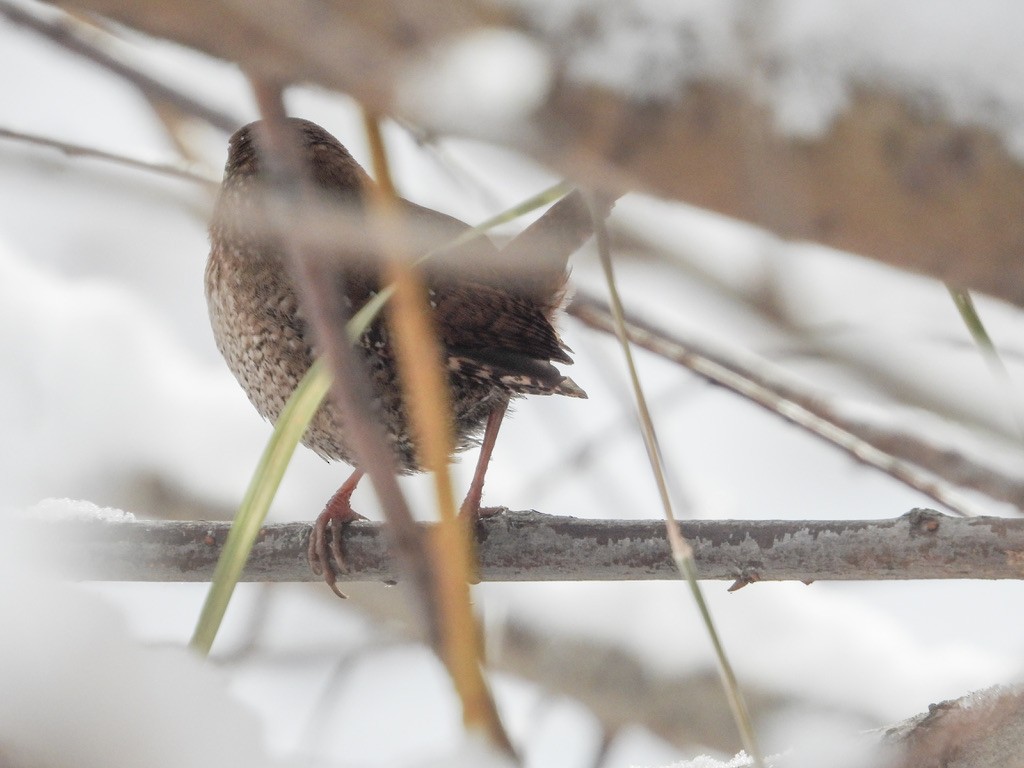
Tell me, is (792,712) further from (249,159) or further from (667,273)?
(249,159)

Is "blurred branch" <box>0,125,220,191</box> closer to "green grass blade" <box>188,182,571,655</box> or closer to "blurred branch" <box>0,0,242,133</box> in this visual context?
"blurred branch" <box>0,0,242,133</box>

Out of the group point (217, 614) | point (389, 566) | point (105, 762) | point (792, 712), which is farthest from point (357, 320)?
point (792, 712)

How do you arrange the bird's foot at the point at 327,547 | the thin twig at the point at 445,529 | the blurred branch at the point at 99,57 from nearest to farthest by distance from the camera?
the thin twig at the point at 445,529 < the blurred branch at the point at 99,57 < the bird's foot at the point at 327,547

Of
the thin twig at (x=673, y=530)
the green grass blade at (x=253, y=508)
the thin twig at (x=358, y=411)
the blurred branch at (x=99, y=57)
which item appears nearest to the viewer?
the thin twig at (x=358, y=411)

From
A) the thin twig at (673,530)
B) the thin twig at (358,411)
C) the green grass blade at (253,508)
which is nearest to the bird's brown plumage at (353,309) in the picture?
the thin twig at (673,530)

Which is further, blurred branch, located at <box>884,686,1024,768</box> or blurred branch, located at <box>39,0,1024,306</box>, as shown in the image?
blurred branch, located at <box>884,686,1024,768</box>

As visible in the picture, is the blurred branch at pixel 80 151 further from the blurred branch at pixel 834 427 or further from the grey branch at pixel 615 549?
the blurred branch at pixel 834 427

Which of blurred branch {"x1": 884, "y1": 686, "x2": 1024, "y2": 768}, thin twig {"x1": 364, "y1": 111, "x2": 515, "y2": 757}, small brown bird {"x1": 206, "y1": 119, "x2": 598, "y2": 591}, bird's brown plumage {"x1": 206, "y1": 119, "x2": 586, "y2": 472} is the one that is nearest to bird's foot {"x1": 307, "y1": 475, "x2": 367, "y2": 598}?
small brown bird {"x1": 206, "y1": 119, "x2": 598, "y2": 591}
